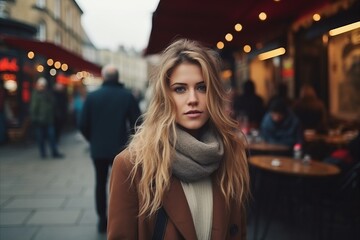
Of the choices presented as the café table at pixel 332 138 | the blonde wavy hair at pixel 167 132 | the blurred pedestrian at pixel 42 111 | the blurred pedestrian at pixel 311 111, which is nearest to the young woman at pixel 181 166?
the blonde wavy hair at pixel 167 132

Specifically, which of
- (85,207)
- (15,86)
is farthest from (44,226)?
(15,86)

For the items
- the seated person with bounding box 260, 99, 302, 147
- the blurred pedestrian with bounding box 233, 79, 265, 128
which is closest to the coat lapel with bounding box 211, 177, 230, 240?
the seated person with bounding box 260, 99, 302, 147

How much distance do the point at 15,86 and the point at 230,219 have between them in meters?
12.4

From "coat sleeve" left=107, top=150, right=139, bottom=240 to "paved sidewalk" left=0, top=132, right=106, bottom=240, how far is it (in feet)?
8.96

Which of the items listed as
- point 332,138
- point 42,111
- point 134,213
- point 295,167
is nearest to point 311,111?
point 332,138

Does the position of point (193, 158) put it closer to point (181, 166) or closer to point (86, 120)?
point (181, 166)

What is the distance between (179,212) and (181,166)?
0.21m

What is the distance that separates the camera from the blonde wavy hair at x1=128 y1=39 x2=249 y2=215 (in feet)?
5.17

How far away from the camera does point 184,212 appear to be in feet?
5.14

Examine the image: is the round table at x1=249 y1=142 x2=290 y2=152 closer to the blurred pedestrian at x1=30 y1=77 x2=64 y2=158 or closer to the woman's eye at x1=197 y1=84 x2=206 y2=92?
the woman's eye at x1=197 y1=84 x2=206 y2=92

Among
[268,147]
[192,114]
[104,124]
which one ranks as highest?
[192,114]

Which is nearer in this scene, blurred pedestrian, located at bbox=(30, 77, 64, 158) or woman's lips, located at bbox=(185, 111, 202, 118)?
woman's lips, located at bbox=(185, 111, 202, 118)

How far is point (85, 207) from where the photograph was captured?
516 cm

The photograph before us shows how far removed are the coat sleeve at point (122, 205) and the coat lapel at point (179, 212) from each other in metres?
0.14
